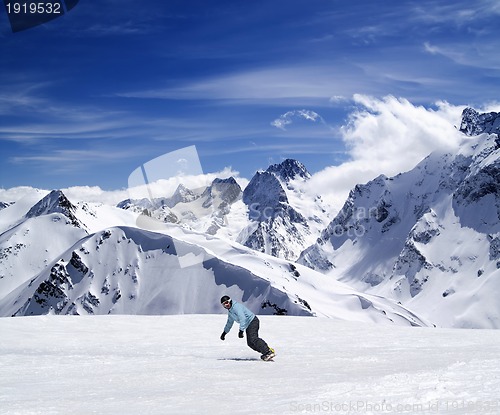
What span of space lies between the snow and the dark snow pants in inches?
20.1

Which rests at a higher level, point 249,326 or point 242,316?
point 242,316

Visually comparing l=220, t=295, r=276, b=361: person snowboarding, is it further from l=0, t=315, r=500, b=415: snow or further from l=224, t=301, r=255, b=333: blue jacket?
l=0, t=315, r=500, b=415: snow

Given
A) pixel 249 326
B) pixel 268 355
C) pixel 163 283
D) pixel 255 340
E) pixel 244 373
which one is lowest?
pixel 163 283

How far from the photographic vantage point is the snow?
25.1ft

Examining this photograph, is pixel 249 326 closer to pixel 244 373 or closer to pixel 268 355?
pixel 268 355

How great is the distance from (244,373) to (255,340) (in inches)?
83.1

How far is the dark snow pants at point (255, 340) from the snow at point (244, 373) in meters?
Result: 0.51

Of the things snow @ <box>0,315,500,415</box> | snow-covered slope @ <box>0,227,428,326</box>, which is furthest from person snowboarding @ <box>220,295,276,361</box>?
snow-covered slope @ <box>0,227,428,326</box>

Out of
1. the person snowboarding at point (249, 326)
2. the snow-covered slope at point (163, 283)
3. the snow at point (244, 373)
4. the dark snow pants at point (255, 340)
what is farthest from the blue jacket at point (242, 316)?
the snow-covered slope at point (163, 283)

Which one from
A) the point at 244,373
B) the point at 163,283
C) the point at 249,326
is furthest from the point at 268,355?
the point at 163,283

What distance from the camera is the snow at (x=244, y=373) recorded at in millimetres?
7645

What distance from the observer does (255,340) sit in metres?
13.3

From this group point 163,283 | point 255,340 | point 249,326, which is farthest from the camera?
point 163,283

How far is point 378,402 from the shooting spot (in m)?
7.31
